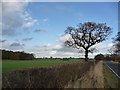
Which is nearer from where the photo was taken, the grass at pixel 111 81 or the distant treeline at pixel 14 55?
the grass at pixel 111 81

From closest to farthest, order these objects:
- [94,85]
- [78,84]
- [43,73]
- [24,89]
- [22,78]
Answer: [24,89]
[22,78]
[43,73]
[78,84]
[94,85]

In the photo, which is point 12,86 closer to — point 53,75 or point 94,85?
point 53,75

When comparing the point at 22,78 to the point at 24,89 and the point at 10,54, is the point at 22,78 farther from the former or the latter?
the point at 10,54

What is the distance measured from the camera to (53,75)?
464 inches

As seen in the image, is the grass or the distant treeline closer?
the grass

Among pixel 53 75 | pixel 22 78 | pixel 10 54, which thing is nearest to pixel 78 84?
pixel 53 75

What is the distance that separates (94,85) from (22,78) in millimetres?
5290

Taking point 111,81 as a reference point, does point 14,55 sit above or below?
above

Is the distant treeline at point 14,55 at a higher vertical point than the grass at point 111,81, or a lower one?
higher

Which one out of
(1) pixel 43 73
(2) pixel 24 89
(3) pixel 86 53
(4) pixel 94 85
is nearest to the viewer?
(2) pixel 24 89

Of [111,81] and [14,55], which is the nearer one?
[111,81]

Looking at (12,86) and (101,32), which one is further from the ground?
(101,32)

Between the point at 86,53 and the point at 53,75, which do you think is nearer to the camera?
the point at 53,75

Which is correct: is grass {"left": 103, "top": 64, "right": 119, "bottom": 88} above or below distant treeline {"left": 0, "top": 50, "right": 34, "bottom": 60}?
below
